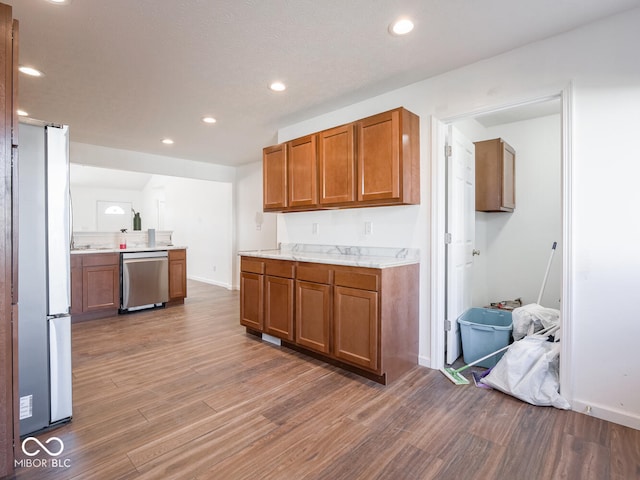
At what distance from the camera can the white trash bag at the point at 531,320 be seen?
269cm

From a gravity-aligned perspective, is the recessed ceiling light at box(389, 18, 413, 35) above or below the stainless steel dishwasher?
above

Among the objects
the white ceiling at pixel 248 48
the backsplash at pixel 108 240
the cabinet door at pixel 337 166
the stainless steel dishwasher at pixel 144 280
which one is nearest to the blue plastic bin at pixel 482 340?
the cabinet door at pixel 337 166

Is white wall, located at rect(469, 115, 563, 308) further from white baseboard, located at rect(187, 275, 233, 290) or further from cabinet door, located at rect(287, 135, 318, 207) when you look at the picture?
white baseboard, located at rect(187, 275, 233, 290)

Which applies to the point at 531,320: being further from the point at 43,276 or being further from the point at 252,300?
the point at 43,276

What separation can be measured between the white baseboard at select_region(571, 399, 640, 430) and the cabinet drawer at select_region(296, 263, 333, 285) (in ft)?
5.99

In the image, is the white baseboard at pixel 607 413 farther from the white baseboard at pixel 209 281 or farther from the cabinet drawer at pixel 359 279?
the white baseboard at pixel 209 281

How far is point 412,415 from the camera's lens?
2076mm

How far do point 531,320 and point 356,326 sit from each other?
4.86 ft

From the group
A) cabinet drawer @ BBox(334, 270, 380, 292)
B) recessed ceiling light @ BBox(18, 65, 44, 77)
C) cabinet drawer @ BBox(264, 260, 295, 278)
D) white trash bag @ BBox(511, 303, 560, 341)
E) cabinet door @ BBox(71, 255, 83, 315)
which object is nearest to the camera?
cabinet drawer @ BBox(334, 270, 380, 292)

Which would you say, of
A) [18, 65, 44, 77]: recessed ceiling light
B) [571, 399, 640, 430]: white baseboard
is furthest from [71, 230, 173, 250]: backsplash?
[571, 399, 640, 430]: white baseboard

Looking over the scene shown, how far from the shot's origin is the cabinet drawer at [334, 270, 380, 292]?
7.97 ft

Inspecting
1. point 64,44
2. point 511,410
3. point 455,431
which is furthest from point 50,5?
point 511,410

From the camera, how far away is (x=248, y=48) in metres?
2.27

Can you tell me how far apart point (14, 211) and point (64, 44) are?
4.76 feet
